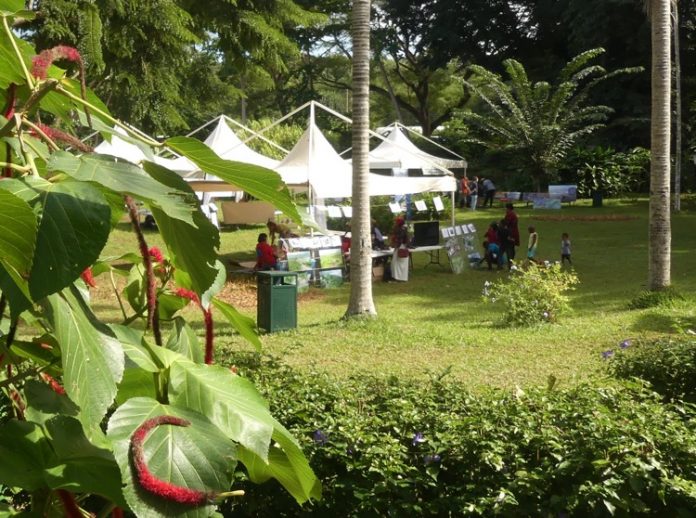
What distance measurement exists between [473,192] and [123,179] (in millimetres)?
33778

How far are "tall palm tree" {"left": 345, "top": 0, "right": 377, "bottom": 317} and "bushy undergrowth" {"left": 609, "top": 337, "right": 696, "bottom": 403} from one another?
581 cm

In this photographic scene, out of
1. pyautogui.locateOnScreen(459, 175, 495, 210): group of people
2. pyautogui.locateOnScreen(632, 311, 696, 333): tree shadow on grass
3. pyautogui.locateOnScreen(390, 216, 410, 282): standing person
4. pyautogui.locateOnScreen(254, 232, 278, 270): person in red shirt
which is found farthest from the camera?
pyautogui.locateOnScreen(459, 175, 495, 210): group of people

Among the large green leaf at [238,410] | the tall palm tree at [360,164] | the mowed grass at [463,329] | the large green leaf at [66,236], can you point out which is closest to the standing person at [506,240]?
the mowed grass at [463,329]

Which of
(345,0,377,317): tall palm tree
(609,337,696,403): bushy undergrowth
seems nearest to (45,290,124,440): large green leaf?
(609,337,696,403): bushy undergrowth

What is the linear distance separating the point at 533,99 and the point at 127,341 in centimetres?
3543

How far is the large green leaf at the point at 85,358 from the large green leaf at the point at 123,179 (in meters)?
0.12

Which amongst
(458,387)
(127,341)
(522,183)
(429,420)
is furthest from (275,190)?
(522,183)

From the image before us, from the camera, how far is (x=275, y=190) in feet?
3.18

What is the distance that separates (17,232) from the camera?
0.77m

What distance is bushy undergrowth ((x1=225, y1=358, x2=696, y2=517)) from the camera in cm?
342

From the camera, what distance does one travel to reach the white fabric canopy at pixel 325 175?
16484 millimetres

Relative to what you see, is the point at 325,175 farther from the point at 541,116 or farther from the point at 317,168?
the point at 541,116

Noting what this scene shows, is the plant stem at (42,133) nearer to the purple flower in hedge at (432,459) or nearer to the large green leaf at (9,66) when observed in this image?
the large green leaf at (9,66)

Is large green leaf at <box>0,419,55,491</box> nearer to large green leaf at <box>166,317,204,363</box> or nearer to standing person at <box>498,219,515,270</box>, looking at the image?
large green leaf at <box>166,317,204,363</box>
